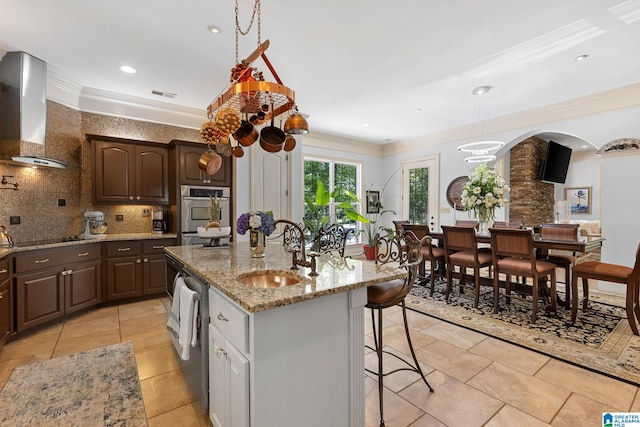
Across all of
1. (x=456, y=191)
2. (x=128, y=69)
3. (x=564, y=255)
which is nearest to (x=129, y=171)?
(x=128, y=69)

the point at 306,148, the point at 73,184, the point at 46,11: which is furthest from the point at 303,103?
the point at 73,184

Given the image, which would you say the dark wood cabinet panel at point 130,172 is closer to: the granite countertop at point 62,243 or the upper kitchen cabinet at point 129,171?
the upper kitchen cabinet at point 129,171

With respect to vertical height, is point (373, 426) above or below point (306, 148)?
below

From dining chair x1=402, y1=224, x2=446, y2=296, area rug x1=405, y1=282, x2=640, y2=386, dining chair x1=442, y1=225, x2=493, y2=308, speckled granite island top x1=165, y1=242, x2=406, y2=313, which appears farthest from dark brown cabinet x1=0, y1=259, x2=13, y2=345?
dining chair x1=442, y1=225, x2=493, y2=308

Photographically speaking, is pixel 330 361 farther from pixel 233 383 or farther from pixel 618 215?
pixel 618 215

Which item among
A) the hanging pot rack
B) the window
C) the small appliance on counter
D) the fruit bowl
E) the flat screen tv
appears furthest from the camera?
the window

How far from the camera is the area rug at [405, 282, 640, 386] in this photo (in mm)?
2391

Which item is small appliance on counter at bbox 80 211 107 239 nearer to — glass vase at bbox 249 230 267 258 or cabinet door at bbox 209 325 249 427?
glass vase at bbox 249 230 267 258

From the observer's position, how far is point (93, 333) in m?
3.07

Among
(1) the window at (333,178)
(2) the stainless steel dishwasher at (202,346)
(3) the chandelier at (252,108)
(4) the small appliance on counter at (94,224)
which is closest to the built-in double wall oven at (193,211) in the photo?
(4) the small appliance on counter at (94,224)

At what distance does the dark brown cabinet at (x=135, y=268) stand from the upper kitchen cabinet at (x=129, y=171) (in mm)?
646

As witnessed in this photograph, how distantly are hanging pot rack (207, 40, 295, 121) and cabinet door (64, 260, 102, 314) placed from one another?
2.78 metres

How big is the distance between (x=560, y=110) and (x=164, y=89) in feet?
19.5

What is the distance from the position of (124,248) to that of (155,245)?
358 mm
